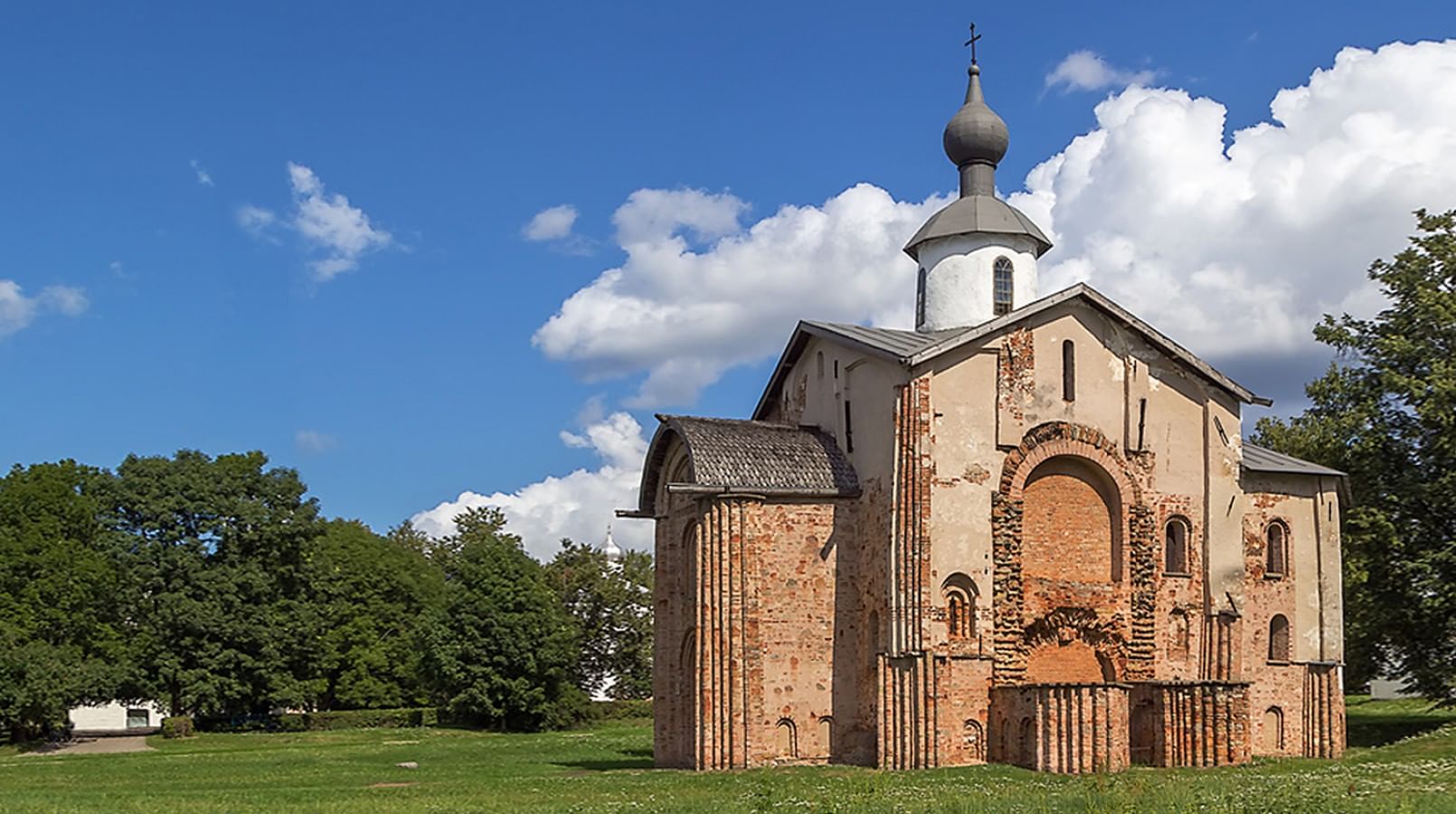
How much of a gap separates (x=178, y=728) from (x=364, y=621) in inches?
422

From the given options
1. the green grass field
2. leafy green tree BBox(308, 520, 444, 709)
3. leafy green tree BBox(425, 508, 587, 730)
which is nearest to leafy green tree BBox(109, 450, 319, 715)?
leafy green tree BBox(308, 520, 444, 709)

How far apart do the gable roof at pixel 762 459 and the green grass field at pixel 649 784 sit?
505cm

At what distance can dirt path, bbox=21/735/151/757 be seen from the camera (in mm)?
38969

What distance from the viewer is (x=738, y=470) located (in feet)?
86.7

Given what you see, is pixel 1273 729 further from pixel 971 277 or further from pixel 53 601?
pixel 53 601

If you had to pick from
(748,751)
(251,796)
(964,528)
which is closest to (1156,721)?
(964,528)

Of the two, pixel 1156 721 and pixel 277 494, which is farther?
pixel 277 494

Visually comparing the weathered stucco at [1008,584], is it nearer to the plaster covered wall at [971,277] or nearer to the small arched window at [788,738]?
the small arched window at [788,738]

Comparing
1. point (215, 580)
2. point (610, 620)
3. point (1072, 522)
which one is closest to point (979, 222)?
point (1072, 522)

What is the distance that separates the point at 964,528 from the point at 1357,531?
11131 mm

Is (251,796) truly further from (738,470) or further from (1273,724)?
(1273,724)

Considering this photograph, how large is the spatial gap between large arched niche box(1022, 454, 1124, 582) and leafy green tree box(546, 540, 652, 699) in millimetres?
32107

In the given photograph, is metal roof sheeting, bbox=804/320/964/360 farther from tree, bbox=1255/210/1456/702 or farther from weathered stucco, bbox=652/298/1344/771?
tree, bbox=1255/210/1456/702

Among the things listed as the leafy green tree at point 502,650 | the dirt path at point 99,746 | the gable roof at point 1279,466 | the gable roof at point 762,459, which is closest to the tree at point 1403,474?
the gable roof at point 1279,466
